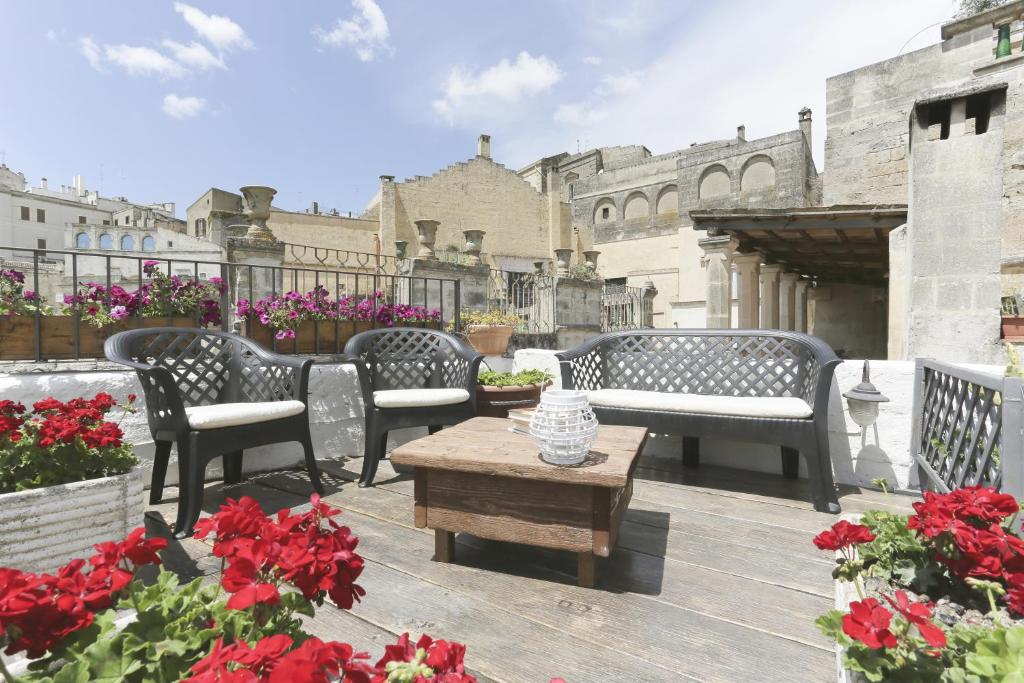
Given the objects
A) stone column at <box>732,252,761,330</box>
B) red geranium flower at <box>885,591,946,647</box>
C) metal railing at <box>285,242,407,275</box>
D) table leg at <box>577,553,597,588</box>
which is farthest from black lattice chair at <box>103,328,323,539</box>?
stone column at <box>732,252,761,330</box>

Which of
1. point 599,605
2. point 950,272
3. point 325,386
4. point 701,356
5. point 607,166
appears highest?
point 607,166

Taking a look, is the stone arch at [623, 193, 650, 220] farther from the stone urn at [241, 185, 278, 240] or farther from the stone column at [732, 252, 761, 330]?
the stone urn at [241, 185, 278, 240]

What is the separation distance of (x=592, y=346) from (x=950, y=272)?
8.28ft

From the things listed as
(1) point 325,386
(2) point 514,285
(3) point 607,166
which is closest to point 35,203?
(3) point 607,166

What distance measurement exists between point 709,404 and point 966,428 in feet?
3.64

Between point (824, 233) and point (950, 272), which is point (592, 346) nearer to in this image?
point (950, 272)

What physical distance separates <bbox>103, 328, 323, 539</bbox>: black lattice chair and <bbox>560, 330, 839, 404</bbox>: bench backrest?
176 centimetres

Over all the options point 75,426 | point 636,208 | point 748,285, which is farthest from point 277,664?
point 636,208

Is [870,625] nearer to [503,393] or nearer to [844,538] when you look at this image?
[844,538]

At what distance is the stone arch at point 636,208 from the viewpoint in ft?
76.0

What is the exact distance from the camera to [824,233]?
634 cm

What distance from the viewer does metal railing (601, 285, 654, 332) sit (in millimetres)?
13164

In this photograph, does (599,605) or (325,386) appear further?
(325,386)

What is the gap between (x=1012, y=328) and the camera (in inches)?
160
